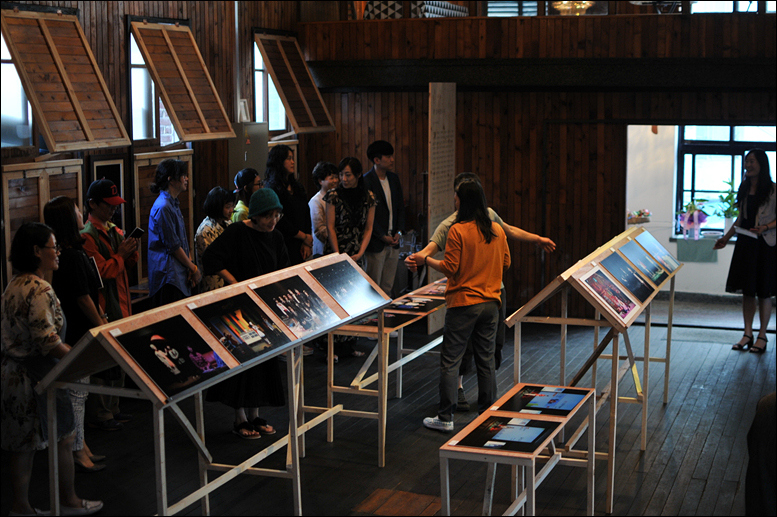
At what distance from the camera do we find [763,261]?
7648mm

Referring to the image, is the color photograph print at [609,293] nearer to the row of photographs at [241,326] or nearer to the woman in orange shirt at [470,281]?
the woman in orange shirt at [470,281]

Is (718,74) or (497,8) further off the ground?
(497,8)

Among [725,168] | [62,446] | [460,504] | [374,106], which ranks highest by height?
[374,106]

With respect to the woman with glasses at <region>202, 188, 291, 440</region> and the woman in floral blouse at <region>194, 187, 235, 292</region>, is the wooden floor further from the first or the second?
the woman in floral blouse at <region>194, 187, 235, 292</region>

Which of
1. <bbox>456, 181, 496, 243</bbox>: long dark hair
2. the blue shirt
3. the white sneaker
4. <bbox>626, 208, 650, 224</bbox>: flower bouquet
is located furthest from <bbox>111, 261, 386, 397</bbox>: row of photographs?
<bbox>626, 208, 650, 224</bbox>: flower bouquet

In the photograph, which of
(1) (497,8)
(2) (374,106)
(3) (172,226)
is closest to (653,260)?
(3) (172,226)

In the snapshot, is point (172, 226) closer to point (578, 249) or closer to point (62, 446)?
point (62, 446)

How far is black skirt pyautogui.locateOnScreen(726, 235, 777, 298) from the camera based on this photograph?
7.64 meters

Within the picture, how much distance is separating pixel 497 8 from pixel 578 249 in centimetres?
441

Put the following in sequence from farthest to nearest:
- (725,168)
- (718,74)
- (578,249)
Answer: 1. (725,168)
2. (578,249)
3. (718,74)

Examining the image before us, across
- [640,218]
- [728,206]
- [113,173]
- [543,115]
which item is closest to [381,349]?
[113,173]

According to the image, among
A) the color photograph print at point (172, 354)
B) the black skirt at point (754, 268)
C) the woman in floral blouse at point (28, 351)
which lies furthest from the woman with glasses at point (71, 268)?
the black skirt at point (754, 268)

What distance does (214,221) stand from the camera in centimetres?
632

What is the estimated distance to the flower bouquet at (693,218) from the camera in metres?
10.8
